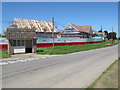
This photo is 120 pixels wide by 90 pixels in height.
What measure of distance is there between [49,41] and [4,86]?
24354 millimetres

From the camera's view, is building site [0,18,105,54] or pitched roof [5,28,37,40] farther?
building site [0,18,105,54]

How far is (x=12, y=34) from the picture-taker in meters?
18.3

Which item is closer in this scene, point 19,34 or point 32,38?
point 19,34

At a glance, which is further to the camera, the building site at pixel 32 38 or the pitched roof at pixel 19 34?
the building site at pixel 32 38

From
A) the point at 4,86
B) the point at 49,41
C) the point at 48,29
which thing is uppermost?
the point at 48,29

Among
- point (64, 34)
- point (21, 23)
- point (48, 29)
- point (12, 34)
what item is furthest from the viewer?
point (64, 34)

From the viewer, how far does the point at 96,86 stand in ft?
17.5

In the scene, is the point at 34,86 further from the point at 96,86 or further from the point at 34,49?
the point at 34,49

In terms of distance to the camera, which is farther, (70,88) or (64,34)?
(64,34)

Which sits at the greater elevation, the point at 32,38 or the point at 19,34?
the point at 19,34

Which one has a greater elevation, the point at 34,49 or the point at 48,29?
the point at 48,29

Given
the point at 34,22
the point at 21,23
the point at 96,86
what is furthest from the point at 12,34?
the point at 34,22

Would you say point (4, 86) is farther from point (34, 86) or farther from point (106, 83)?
point (106, 83)

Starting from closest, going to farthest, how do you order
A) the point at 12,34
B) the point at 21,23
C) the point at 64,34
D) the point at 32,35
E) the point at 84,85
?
the point at 84,85, the point at 12,34, the point at 32,35, the point at 21,23, the point at 64,34
